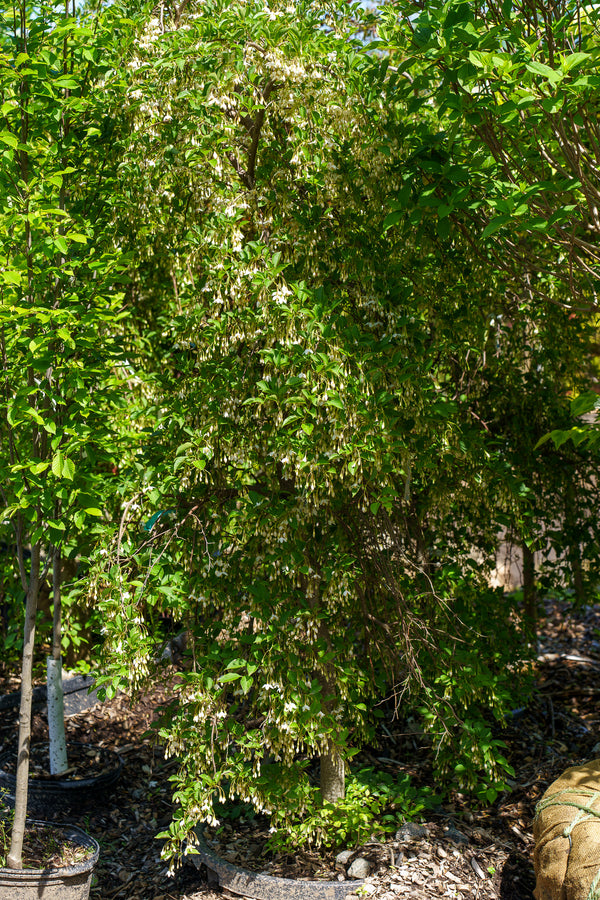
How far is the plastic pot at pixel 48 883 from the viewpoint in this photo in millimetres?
3270

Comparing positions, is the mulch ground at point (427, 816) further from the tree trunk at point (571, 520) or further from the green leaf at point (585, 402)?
the green leaf at point (585, 402)

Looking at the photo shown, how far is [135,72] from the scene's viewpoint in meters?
3.12

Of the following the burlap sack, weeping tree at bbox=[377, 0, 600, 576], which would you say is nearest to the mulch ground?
the burlap sack

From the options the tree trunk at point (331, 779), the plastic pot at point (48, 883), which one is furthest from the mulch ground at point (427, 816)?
the plastic pot at point (48, 883)

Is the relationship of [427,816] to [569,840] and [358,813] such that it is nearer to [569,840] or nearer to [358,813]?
[358,813]

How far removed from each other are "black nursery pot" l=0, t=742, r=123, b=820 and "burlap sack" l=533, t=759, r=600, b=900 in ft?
8.57

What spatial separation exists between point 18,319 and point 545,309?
302cm

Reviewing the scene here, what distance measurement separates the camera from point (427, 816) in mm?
4012

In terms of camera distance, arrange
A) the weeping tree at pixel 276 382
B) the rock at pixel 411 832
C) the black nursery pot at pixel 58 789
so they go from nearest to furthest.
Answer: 1. the weeping tree at pixel 276 382
2. the rock at pixel 411 832
3. the black nursery pot at pixel 58 789

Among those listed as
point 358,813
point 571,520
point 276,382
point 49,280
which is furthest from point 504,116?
point 358,813

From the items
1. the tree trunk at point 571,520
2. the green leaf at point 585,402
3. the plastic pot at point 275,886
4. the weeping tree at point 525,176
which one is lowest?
the plastic pot at point 275,886

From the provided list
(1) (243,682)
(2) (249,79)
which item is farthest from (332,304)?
(1) (243,682)

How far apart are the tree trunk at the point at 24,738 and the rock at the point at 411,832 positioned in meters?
1.83

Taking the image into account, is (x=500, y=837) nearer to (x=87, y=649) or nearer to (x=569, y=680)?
(x=569, y=680)
